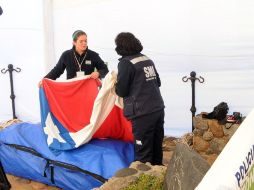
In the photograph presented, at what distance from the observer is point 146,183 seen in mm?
2176

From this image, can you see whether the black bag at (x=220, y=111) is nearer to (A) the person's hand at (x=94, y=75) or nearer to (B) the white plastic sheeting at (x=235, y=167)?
(A) the person's hand at (x=94, y=75)

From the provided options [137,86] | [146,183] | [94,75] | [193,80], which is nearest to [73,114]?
[94,75]

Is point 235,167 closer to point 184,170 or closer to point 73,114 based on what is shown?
point 184,170

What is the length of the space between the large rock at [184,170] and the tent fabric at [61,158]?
3.59ft

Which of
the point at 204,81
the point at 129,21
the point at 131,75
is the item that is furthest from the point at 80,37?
the point at 204,81

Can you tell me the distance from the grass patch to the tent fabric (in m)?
0.89

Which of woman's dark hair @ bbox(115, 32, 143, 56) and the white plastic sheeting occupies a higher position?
woman's dark hair @ bbox(115, 32, 143, 56)

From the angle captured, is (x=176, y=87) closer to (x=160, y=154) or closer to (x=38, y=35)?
(x=160, y=154)

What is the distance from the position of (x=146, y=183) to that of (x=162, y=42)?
8.98 feet

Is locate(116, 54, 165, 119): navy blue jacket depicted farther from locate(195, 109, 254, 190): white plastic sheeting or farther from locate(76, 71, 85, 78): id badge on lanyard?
locate(195, 109, 254, 190): white plastic sheeting

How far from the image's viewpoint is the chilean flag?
3.59 metres

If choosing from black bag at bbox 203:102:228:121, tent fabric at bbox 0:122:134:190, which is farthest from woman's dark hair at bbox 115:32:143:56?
black bag at bbox 203:102:228:121

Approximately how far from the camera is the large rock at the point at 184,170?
179 centimetres

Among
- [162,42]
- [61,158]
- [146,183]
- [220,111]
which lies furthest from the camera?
[162,42]
